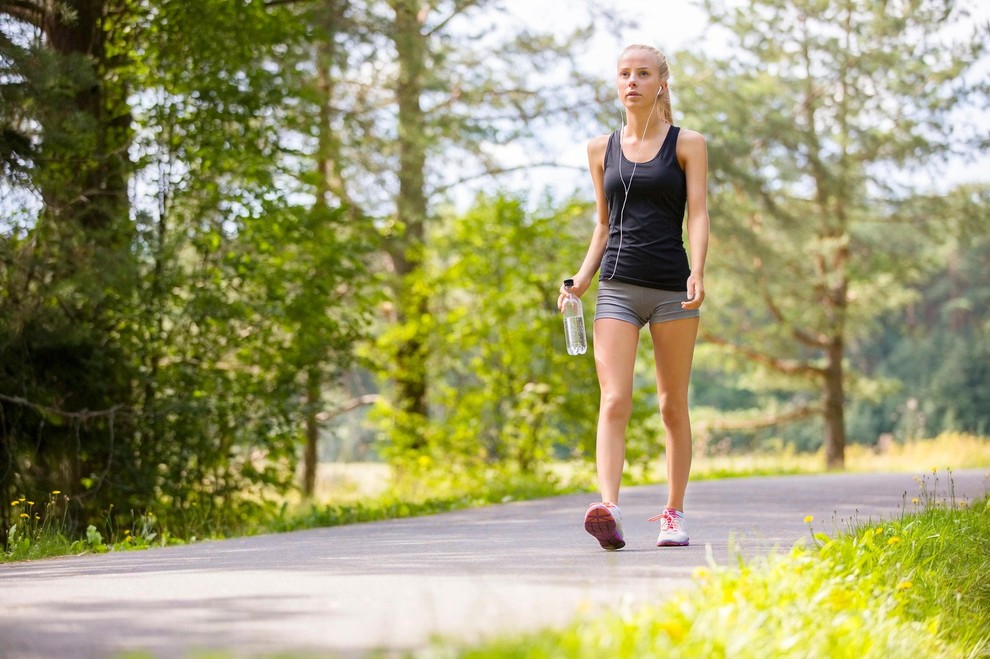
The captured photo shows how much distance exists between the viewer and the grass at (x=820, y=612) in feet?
9.87

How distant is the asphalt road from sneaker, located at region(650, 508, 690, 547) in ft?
0.22

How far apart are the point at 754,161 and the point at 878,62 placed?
378 cm

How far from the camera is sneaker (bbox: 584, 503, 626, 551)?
4934 mm

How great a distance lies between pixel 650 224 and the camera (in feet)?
17.4

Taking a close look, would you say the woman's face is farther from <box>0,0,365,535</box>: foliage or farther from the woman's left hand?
<box>0,0,365,535</box>: foliage

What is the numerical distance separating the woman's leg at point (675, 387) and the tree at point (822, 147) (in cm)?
1200

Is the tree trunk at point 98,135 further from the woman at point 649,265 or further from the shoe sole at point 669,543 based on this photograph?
the shoe sole at point 669,543

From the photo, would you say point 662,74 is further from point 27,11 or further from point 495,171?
point 495,171

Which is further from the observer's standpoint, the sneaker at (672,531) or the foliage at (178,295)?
the foliage at (178,295)

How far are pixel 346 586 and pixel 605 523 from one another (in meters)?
1.37

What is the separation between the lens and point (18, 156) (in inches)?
308

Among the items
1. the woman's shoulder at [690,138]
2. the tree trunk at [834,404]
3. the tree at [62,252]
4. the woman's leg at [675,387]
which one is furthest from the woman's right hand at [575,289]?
the tree trunk at [834,404]

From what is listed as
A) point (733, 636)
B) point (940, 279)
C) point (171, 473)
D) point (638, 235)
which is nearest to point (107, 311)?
point (171, 473)

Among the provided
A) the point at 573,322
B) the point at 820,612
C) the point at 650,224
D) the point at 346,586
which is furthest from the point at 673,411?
the point at 346,586
